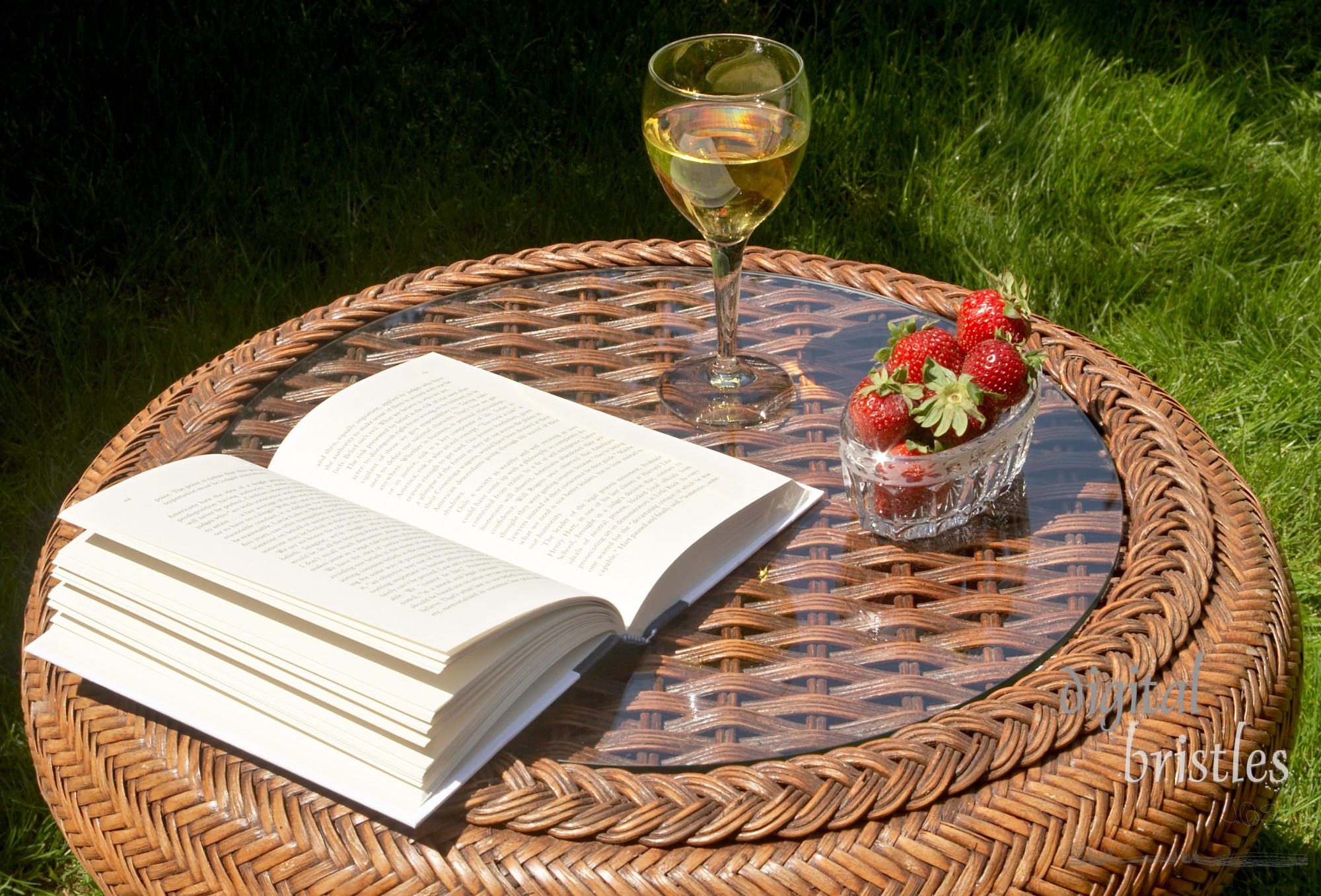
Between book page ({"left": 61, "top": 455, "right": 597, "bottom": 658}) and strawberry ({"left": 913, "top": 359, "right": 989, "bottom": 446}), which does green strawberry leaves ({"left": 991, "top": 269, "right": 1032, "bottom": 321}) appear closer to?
strawberry ({"left": 913, "top": 359, "right": 989, "bottom": 446})

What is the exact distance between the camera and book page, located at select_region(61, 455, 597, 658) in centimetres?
80

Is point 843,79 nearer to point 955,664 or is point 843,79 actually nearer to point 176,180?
point 176,180

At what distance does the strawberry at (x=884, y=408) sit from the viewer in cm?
97

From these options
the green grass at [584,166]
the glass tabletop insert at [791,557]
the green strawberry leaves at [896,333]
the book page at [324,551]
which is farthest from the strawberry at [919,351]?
the green grass at [584,166]

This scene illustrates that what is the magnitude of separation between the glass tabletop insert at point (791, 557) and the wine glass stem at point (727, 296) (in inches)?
3.0

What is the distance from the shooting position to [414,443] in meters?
1.07

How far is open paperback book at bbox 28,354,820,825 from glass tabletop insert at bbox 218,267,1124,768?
4 cm

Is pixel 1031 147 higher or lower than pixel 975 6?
lower

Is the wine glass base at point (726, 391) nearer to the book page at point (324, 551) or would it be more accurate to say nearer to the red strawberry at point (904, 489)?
the red strawberry at point (904, 489)

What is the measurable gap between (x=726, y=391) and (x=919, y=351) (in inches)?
11.0

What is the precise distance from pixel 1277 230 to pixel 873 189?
32.3 inches

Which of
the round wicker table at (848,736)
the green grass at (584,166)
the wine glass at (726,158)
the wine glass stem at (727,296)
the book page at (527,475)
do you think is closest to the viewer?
the round wicker table at (848,736)

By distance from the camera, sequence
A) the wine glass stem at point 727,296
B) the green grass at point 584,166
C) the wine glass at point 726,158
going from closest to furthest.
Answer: the wine glass at point 726,158
the wine glass stem at point 727,296
the green grass at point 584,166

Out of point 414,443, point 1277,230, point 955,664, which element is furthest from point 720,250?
point 1277,230
